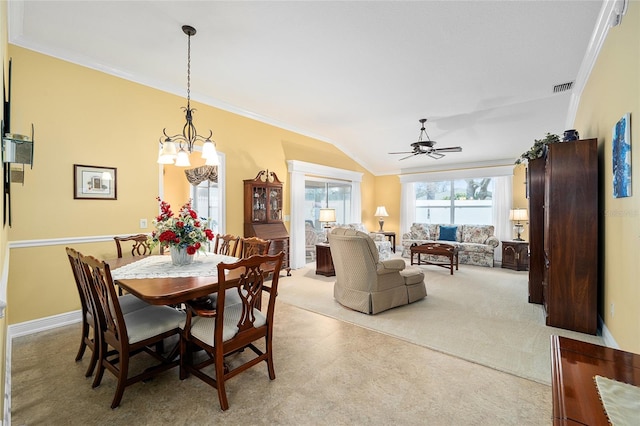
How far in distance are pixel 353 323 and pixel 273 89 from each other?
3.36 metres

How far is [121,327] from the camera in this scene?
193 cm

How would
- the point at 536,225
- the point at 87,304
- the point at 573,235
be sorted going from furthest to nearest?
1. the point at 536,225
2. the point at 573,235
3. the point at 87,304

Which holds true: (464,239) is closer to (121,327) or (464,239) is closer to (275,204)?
(275,204)

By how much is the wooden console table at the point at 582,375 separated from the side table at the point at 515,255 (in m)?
5.78

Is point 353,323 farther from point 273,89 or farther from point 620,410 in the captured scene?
point 273,89

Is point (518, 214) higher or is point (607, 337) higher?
point (518, 214)

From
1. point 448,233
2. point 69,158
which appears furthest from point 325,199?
point 69,158

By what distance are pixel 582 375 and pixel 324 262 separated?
187 inches

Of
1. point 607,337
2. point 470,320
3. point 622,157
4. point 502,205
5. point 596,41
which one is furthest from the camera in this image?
point 502,205

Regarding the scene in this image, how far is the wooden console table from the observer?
826 millimetres

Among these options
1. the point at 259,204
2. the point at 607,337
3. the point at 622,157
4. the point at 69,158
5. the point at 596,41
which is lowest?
the point at 607,337

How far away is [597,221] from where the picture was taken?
294cm

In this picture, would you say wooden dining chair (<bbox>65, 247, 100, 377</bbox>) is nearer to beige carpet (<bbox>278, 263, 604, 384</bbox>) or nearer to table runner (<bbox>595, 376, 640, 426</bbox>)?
beige carpet (<bbox>278, 263, 604, 384</bbox>)

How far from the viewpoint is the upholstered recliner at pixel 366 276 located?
144 inches
